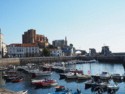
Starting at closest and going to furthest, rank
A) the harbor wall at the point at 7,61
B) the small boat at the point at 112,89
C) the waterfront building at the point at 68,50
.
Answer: the small boat at the point at 112,89 → the harbor wall at the point at 7,61 → the waterfront building at the point at 68,50

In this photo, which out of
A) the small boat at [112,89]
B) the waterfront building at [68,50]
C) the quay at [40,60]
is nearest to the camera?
the small boat at [112,89]

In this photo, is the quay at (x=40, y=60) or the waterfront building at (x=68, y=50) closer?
the quay at (x=40, y=60)

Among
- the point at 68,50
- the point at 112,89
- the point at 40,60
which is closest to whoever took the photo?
the point at 112,89

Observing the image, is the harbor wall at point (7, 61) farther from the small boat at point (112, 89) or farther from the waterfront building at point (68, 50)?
the small boat at point (112, 89)

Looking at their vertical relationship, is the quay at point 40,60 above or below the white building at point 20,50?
below

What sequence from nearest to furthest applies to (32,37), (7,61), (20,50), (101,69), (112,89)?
(112,89)
(101,69)
(7,61)
(20,50)
(32,37)

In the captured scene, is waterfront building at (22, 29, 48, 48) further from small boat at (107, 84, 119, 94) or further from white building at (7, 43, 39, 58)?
small boat at (107, 84, 119, 94)

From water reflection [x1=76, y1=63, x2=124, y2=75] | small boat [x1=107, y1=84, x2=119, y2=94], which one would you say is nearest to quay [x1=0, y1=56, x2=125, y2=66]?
water reflection [x1=76, y1=63, x2=124, y2=75]

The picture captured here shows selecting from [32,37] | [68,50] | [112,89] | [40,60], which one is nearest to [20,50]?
[40,60]

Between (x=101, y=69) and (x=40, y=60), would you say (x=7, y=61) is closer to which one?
(x=40, y=60)

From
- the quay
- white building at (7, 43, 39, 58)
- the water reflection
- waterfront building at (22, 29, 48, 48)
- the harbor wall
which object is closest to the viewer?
the water reflection

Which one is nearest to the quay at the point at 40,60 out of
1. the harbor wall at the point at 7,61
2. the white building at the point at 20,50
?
the harbor wall at the point at 7,61

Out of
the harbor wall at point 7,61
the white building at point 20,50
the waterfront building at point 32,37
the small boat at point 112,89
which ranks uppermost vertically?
the waterfront building at point 32,37

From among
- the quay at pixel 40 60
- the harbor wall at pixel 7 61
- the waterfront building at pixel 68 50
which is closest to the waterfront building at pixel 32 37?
the waterfront building at pixel 68 50
